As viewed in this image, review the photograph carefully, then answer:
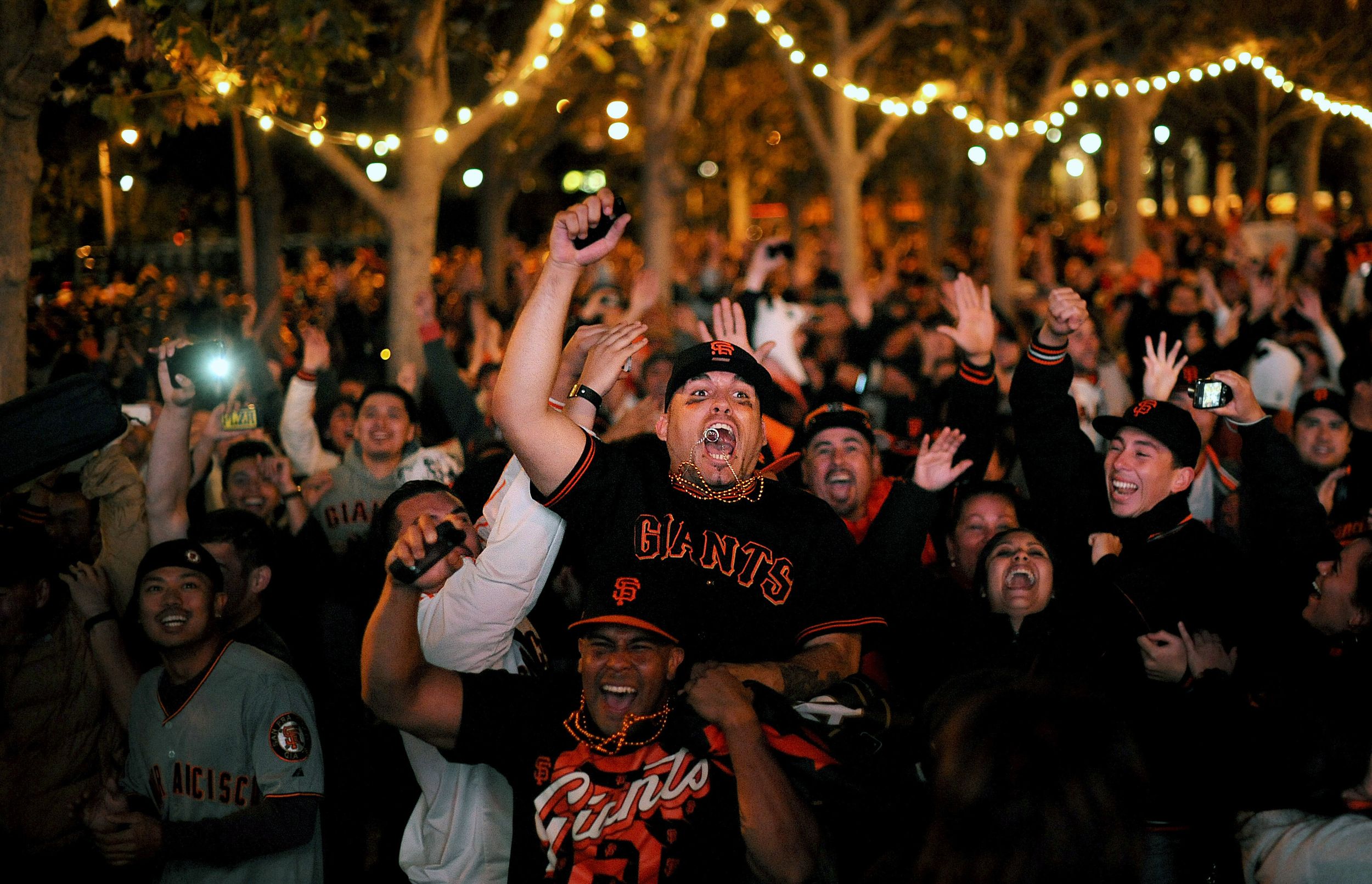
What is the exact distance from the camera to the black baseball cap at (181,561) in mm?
4320

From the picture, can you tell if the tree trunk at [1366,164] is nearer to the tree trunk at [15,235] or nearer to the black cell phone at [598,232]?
the tree trunk at [15,235]

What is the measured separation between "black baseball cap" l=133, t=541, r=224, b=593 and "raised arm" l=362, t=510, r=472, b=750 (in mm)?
1173

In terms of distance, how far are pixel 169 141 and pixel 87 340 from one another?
8.75 m

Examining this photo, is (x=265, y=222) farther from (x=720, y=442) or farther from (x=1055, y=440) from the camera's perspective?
(x=720, y=442)

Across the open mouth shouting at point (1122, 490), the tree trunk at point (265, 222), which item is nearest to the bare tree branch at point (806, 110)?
the tree trunk at point (265, 222)

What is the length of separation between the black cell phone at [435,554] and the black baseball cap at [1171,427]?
9.36 feet

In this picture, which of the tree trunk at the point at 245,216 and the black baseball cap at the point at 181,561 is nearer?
the black baseball cap at the point at 181,561

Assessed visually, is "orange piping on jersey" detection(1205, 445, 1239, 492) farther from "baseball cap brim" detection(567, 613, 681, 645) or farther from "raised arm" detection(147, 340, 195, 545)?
"raised arm" detection(147, 340, 195, 545)

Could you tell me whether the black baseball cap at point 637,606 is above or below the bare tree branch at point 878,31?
below

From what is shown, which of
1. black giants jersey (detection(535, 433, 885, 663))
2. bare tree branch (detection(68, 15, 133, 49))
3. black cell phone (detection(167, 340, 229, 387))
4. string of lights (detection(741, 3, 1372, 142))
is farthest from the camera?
string of lights (detection(741, 3, 1372, 142))

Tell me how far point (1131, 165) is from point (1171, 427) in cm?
1750

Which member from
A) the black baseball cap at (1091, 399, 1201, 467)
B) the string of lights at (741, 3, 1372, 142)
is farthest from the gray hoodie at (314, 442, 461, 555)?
the string of lights at (741, 3, 1372, 142)

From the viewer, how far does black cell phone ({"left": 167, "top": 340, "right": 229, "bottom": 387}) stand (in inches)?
198

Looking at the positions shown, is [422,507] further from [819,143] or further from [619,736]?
[819,143]
